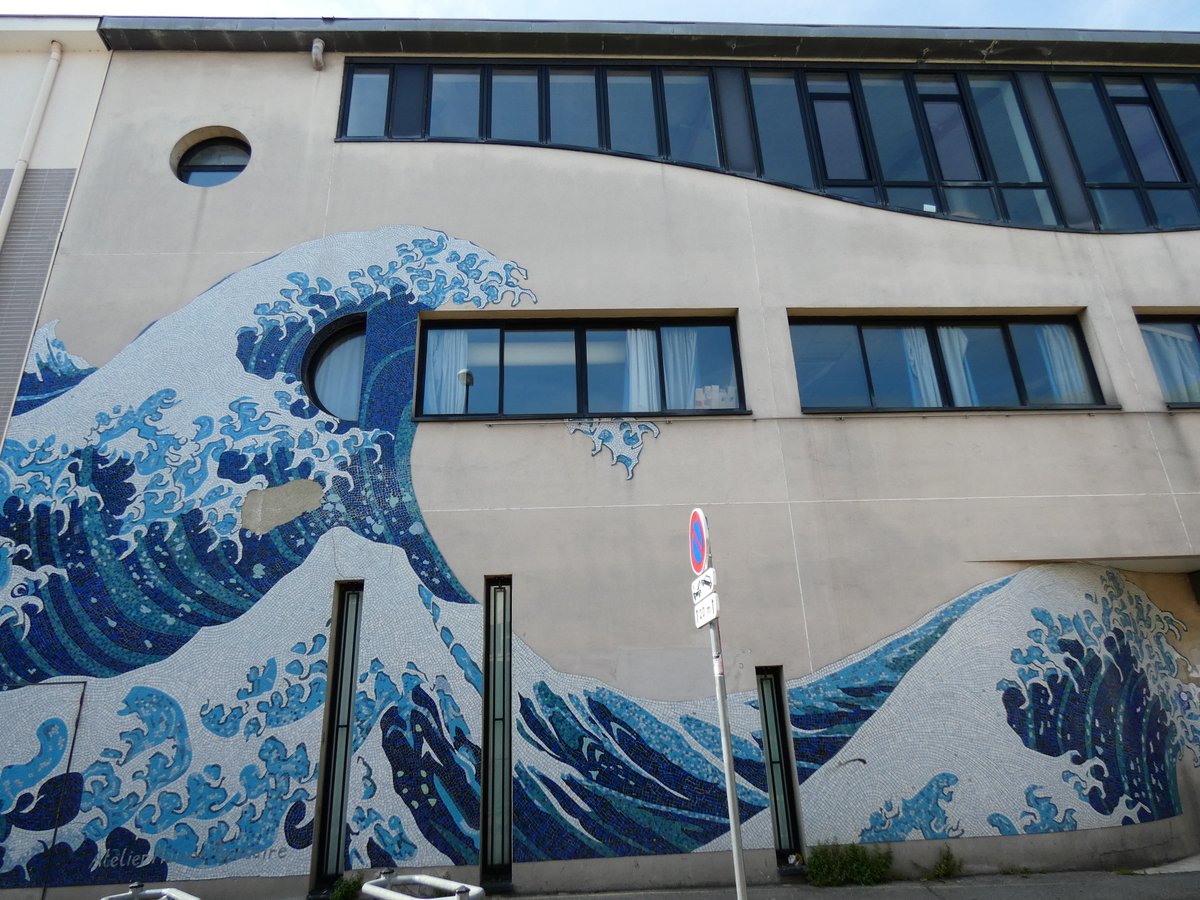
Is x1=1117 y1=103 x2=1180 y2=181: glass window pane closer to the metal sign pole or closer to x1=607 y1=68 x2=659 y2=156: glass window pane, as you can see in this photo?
x1=607 y1=68 x2=659 y2=156: glass window pane

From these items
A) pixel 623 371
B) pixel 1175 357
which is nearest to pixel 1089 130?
pixel 1175 357

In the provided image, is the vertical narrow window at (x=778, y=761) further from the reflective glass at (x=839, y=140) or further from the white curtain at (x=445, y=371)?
the reflective glass at (x=839, y=140)

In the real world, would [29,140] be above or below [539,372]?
above

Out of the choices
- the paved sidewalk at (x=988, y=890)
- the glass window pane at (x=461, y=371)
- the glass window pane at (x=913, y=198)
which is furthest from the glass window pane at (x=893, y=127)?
the paved sidewalk at (x=988, y=890)

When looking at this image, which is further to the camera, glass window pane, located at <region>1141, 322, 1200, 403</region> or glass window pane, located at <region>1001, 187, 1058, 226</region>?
glass window pane, located at <region>1001, 187, 1058, 226</region>

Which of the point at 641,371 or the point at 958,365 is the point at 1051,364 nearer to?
the point at 958,365

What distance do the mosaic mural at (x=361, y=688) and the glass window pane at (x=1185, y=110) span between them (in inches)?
275

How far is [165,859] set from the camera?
23.3 ft

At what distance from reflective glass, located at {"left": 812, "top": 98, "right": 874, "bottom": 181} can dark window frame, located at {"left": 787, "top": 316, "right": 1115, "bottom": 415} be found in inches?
87.9

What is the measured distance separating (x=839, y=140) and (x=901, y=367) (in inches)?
141

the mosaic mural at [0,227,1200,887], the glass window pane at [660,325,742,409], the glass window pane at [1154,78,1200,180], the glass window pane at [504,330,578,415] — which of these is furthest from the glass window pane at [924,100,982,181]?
the glass window pane at [504,330,578,415]

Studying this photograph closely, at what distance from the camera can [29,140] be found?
1001cm

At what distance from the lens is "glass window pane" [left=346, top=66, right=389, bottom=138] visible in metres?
10.3

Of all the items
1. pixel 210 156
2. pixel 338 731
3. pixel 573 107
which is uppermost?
pixel 573 107
